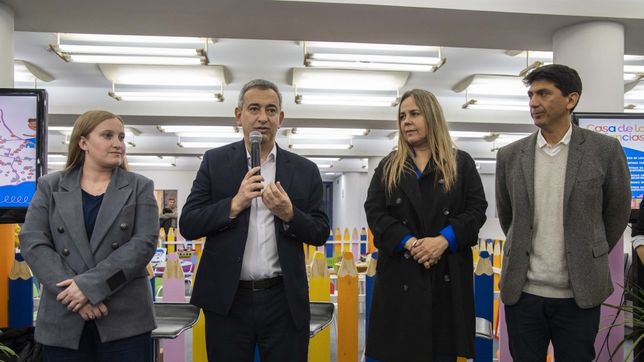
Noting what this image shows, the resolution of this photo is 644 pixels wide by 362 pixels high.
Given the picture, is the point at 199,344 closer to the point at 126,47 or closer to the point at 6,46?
the point at 6,46

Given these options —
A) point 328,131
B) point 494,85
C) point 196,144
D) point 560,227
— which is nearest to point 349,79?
point 494,85

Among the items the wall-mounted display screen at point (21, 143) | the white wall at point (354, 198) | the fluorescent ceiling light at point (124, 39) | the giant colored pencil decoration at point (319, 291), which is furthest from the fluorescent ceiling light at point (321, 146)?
the wall-mounted display screen at point (21, 143)

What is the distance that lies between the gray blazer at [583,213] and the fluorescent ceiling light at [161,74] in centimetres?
404

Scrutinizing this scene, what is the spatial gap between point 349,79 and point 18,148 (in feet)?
12.0

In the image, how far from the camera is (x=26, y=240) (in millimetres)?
1937

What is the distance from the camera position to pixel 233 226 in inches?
76.2

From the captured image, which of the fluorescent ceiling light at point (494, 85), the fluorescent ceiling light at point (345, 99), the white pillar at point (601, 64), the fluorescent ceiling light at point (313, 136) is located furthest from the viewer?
the fluorescent ceiling light at point (313, 136)

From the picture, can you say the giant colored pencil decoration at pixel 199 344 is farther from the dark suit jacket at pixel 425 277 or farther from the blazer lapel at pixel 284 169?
the dark suit jacket at pixel 425 277

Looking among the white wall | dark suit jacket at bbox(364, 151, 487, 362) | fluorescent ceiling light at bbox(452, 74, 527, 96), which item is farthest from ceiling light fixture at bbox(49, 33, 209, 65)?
the white wall

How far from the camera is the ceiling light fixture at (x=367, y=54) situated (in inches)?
169

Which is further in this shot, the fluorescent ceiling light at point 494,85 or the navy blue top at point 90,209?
the fluorescent ceiling light at point 494,85

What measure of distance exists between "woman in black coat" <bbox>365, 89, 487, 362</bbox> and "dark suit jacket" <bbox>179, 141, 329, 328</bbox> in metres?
0.30

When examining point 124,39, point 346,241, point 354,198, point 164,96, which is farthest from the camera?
point 354,198

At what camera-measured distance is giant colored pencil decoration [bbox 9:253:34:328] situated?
115 inches
